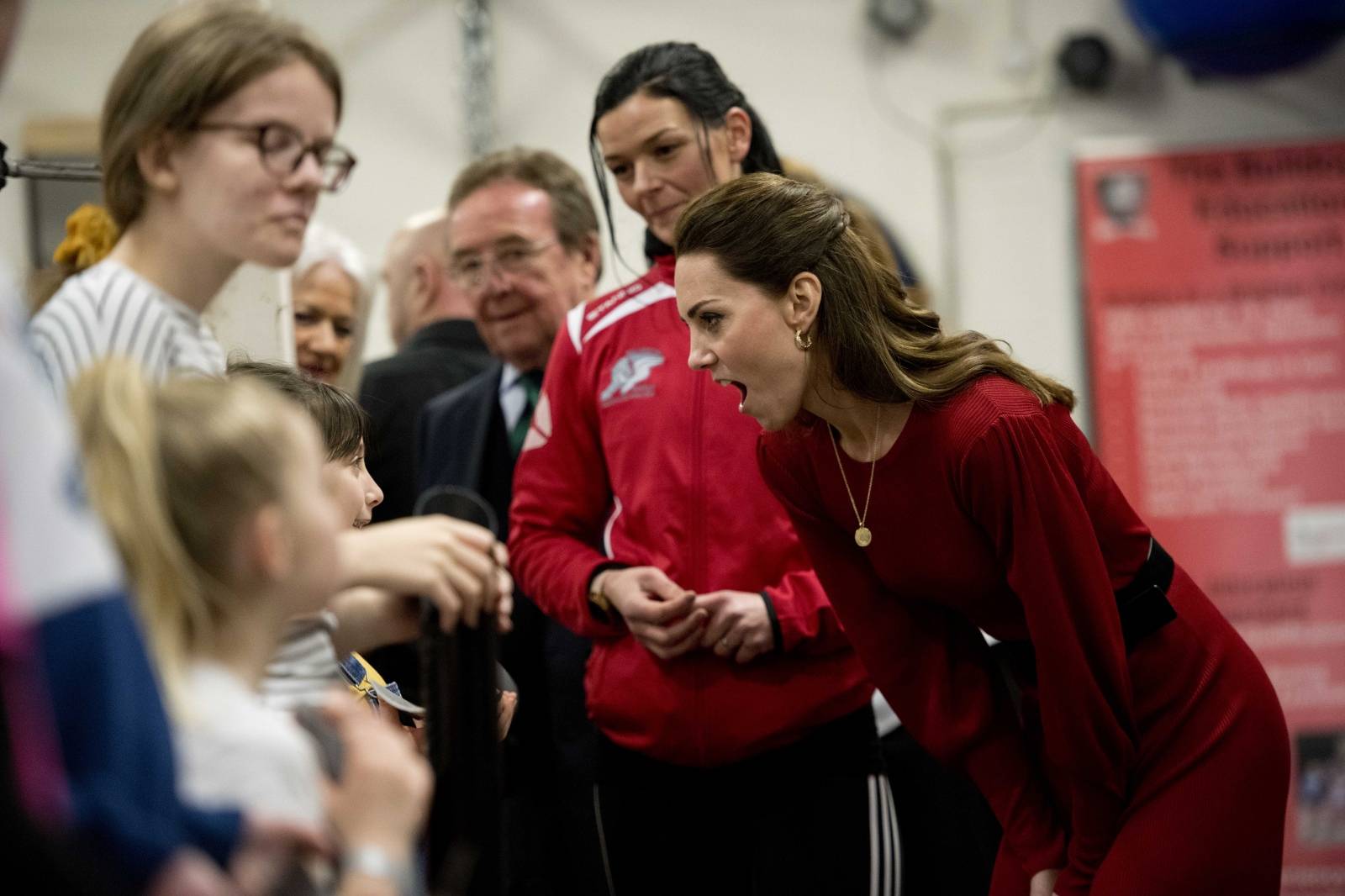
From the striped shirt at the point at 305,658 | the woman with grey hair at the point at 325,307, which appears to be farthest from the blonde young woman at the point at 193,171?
the woman with grey hair at the point at 325,307

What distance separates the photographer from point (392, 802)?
3.37 feet

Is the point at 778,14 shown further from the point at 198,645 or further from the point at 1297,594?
the point at 198,645

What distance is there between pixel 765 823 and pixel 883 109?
3259mm

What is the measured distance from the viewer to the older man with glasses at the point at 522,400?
102 inches

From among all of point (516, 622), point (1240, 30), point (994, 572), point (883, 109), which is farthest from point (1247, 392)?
point (994, 572)

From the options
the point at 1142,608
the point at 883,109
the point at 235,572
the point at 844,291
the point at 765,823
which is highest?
the point at 883,109

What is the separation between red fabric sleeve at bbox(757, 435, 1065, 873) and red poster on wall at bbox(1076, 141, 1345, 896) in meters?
2.87

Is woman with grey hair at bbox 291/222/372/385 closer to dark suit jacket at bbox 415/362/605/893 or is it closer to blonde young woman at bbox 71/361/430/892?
dark suit jacket at bbox 415/362/605/893

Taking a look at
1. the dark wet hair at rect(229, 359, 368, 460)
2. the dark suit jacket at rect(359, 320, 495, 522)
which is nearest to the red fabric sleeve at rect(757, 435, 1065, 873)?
the dark wet hair at rect(229, 359, 368, 460)

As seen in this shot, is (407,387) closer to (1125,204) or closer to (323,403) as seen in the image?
(323,403)

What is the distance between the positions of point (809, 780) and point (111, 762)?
1378 millimetres

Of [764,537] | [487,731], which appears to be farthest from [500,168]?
[487,731]

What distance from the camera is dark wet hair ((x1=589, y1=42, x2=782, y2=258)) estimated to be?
2.25 meters

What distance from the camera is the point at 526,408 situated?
2811 millimetres
